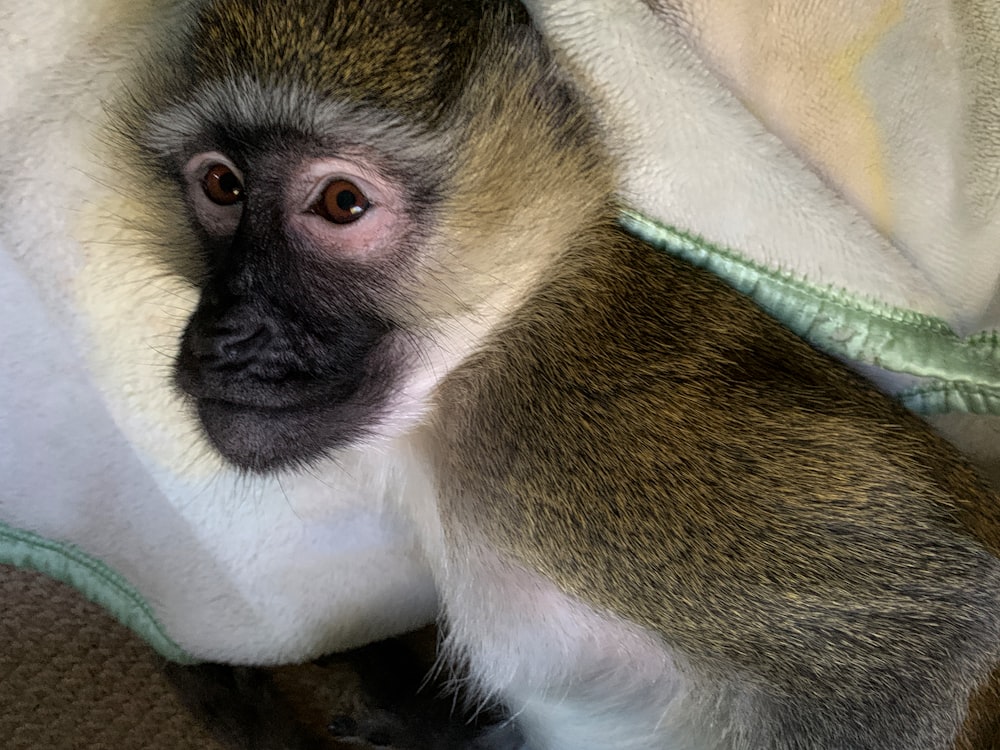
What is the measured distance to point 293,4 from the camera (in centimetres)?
74

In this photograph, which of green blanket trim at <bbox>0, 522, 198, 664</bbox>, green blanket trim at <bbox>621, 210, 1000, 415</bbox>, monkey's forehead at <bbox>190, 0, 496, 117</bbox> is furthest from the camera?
green blanket trim at <bbox>0, 522, 198, 664</bbox>

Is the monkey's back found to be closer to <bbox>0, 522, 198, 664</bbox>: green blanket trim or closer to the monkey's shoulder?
the monkey's shoulder

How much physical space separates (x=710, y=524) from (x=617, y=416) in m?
0.13

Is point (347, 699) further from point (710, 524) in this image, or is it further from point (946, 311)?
point (946, 311)

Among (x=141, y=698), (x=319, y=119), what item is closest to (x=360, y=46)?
(x=319, y=119)

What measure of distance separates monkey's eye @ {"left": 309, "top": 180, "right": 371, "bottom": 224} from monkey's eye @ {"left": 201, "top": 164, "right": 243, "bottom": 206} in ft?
0.38

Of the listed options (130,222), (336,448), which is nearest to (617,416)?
(336,448)

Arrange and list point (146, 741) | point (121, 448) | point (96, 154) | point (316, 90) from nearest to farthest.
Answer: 1. point (316, 90)
2. point (96, 154)
3. point (121, 448)
4. point (146, 741)

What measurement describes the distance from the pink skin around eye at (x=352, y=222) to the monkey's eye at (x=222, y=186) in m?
0.10

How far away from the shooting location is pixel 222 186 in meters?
0.87

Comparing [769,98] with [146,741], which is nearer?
[769,98]

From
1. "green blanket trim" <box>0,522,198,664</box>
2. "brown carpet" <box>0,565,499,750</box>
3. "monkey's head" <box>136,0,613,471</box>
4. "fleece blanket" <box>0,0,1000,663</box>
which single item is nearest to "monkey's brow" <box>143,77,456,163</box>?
"monkey's head" <box>136,0,613,471</box>

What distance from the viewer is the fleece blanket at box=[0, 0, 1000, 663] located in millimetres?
789

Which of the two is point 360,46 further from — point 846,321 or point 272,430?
point 846,321
